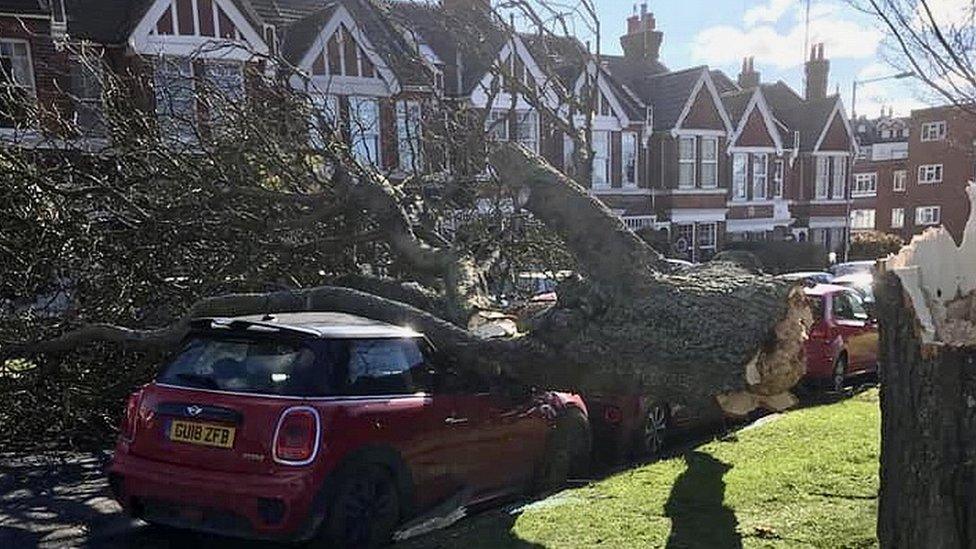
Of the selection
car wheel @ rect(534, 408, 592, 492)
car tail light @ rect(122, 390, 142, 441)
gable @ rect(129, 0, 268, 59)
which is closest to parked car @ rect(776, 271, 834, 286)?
car wheel @ rect(534, 408, 592, 492)

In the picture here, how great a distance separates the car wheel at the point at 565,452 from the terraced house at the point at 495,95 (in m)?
4.20

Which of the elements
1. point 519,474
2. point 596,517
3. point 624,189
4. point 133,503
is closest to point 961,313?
point 596,517

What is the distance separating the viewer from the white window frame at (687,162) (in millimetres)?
32750

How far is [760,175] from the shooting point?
3659cm

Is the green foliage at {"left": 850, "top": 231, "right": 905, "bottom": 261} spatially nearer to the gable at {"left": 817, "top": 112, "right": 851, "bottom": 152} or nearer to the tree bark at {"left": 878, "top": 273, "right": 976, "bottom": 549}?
the gable at {"left": 817, "top": 112, "right": 851, "bottom": 152}

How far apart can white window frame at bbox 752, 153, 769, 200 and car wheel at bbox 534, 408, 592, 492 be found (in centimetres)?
3162

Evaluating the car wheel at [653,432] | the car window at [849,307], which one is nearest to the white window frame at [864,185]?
the car window at [849,307]

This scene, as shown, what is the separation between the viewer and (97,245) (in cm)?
800

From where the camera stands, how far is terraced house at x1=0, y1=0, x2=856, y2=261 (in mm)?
11180

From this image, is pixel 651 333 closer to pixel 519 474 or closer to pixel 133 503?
pixel 519 474

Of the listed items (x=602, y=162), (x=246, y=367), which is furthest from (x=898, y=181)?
(x=246, y=367)

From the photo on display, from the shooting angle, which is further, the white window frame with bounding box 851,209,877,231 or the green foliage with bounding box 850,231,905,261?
the white window frame with bounding box 851,209,877,231

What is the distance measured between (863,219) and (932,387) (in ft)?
208

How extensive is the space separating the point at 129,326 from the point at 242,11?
51.4ft
